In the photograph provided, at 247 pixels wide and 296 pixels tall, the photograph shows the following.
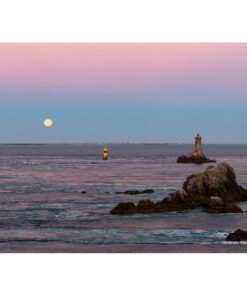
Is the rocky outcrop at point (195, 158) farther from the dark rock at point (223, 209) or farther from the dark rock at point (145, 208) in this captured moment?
the dark rock at point (145, 208)

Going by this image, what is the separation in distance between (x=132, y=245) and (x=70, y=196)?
19.8 meters

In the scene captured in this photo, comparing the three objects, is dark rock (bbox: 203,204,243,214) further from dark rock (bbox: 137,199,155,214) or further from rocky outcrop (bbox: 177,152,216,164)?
rocky outcrop (bbox: 177,152,216,164)

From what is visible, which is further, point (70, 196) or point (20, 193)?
point (20, 193)

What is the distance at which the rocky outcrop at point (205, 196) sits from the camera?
2828 centimetres

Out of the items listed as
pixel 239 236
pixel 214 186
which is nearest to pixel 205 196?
pixel 214 186

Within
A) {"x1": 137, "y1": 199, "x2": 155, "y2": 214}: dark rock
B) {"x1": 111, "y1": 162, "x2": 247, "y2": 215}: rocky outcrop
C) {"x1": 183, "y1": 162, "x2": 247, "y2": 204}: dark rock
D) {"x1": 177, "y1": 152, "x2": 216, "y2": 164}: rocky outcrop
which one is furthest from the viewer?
{"x1": 177, "y1": 152, "x2": 216, "y2": 164}: rocky outcrop

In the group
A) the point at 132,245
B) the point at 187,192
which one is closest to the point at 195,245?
the point at 132,245

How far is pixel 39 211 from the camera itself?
2992 centimetres

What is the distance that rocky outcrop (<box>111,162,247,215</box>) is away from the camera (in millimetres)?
28281

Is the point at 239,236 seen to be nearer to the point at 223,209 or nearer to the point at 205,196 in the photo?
the point at 223,209

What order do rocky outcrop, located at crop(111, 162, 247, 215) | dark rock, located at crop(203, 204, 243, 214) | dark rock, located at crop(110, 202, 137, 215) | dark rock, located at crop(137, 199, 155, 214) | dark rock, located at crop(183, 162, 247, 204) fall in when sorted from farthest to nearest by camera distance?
dark rock, located at crop(183, 162, 247, 204) < rocky outcrop, located at crop(111, 162, 247, 215) < dark rock, located at crop(203, 204, 243, 214) < dark rock, located at crop(137, 199, 155, 214) < dark rock, located at crop(110, 202, 137, 215)

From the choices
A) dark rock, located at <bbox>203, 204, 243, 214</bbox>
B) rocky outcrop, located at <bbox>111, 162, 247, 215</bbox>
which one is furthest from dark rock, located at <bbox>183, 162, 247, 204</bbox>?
dark rock, located at <bbox>203, 204, 243, 214</bbox>

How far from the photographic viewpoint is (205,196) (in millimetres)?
31281
